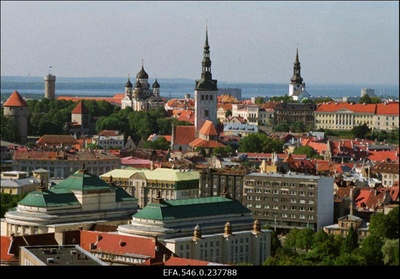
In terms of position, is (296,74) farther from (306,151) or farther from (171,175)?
(171,175)

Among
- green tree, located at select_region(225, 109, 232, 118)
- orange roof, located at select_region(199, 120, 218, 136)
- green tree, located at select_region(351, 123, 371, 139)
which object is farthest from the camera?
green tree, located at select_region(225, 109, 232, 118)

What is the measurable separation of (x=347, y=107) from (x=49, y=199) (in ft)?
80.8

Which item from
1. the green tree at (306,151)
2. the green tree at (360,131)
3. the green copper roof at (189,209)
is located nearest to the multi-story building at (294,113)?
the green tree at (360,131)

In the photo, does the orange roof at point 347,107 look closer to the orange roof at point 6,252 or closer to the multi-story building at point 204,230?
the multi-story building at point 204,230

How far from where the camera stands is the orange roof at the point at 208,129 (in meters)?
29.9

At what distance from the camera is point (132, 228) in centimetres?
1286

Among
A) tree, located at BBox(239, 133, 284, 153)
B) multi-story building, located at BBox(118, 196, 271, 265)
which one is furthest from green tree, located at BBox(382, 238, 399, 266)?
tree, located at BBox(239, 133, 284, 153)

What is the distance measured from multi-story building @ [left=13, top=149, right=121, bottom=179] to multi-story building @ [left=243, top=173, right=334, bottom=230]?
6130mm

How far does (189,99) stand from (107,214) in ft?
94.8

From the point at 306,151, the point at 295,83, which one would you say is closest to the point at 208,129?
the point at 306,151

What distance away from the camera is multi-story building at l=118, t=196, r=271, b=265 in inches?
492

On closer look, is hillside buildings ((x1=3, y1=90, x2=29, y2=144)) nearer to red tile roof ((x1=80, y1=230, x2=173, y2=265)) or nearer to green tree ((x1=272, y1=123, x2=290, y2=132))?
green tree ((x1=272, y1=123, x2=290, y2=132))

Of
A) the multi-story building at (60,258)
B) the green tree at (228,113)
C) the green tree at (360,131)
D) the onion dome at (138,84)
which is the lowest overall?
the green tree at (360,131)
